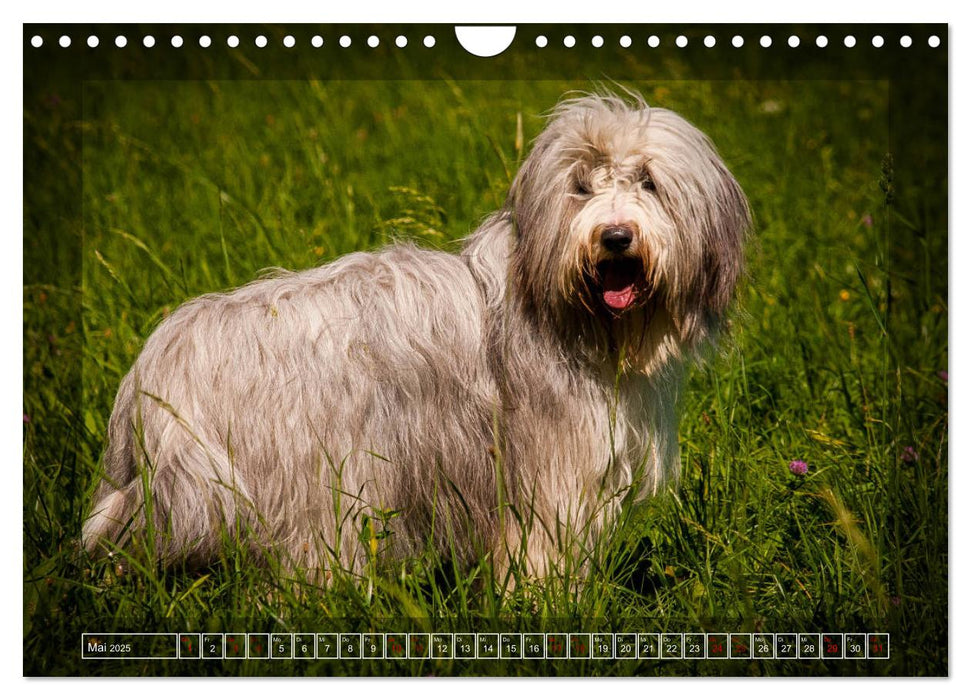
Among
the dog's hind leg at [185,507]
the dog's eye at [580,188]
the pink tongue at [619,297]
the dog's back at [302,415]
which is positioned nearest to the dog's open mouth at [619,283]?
the pink tongue at [619,297]

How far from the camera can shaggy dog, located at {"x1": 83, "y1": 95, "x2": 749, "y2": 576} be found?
4.11m

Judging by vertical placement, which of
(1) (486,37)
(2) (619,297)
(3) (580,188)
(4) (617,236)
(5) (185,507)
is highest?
(1) (486,37)

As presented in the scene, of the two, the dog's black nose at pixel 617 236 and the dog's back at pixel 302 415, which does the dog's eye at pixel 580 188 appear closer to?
the dog's black nose at pixel 617 236

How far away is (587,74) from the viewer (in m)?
4.11

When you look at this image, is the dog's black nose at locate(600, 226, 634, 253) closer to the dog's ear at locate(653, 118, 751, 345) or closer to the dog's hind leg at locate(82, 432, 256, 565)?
the dog's ear at locate(653, 118, 751, 345)

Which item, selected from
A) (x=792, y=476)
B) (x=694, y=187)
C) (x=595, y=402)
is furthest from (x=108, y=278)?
(x=792, y=476)

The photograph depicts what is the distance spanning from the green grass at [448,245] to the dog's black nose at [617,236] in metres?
0.50

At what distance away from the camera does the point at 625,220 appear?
395 centimetres

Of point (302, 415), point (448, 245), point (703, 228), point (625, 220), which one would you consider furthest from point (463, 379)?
point (703, 228)

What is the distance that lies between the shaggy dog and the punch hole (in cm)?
42

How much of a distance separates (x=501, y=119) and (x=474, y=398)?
1.16 metres

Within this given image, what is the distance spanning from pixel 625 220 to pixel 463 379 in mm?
827

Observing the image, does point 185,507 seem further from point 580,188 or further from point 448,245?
point 580,188

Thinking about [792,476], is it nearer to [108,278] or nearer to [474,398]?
[474,398]
